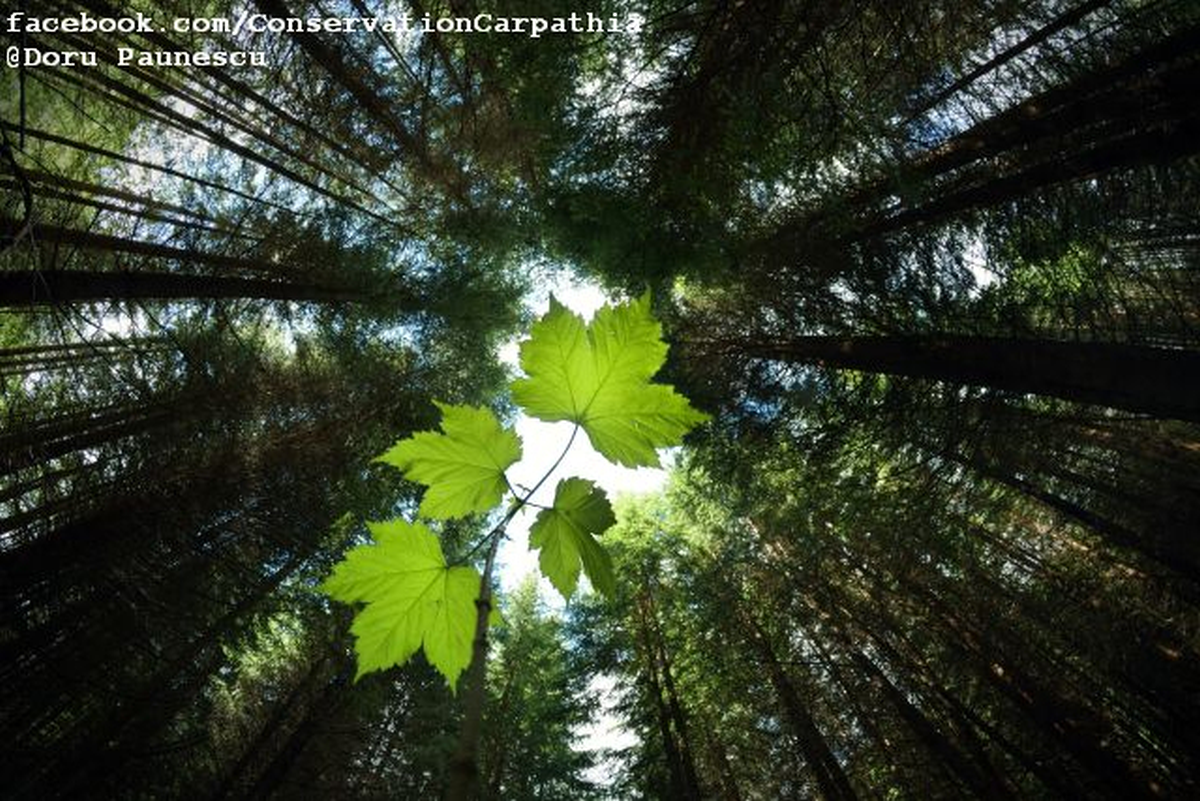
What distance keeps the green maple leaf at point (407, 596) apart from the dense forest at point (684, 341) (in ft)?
7.73

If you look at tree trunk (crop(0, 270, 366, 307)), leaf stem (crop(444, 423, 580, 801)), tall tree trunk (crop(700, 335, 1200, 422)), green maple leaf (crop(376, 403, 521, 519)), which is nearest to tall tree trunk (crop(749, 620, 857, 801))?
tall tree trunk (crop(700, 335, 1200, 422))

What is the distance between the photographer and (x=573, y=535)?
1100 millimetres

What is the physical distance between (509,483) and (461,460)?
0.10m

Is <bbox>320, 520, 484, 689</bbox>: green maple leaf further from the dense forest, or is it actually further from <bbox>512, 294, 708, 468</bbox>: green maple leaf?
the dense forest

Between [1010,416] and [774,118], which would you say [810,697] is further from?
[774,118]

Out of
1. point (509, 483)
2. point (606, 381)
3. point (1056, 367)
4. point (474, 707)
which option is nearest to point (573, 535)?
point (509, 483)

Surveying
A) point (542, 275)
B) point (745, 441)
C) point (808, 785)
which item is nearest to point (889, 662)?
point (808, 785)

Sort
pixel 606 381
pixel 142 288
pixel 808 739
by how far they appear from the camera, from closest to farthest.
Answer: pixel 606 381, pixel 142 288, pixel 808 739

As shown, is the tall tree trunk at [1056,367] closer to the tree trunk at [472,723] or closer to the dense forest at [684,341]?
the dense forest at [684,341]

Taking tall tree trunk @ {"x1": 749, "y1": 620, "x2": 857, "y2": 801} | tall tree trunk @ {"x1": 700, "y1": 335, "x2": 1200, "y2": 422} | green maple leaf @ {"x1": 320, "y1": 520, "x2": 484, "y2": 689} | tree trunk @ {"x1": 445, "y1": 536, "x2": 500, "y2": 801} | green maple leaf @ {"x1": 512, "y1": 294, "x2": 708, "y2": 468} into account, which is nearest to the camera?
tree trunk @ {"x1": 445, "y1": 536, "x2": 500, "y2": 801}

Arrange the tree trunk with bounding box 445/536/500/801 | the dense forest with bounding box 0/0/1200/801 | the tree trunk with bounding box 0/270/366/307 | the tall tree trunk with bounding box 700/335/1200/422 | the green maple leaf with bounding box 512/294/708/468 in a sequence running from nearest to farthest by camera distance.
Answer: the tree trunk with bounding box 445/536/500/801 < the green maple leaf with bounding box 512/294/708/468 < the tall tree trunk with bounding box 700/335/1200/422 < the tree trunk with bounding box 0/270/366/307 < the dense forest with bounding box 0/0/1200/801

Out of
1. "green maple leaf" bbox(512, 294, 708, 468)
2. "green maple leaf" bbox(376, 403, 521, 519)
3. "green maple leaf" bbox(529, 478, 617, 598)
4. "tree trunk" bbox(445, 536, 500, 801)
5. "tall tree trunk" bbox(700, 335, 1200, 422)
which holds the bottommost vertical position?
"tree trunk" bbox(445, 536, 500, 801)

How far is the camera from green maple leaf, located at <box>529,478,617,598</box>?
1.06 metres

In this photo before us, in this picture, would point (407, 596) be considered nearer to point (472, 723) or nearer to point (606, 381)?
point (472, 723)
